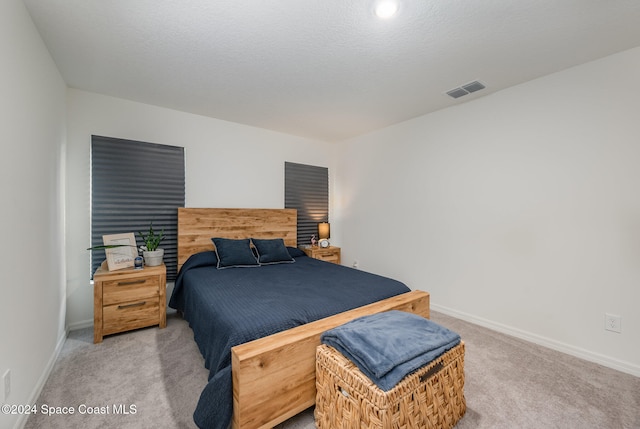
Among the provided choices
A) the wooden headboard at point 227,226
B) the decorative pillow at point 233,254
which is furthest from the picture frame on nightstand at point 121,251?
the decorative pillow at point 233,254

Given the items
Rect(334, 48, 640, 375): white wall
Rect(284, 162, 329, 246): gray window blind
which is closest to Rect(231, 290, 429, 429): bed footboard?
Rect(334, 48, 640, 375): white wall

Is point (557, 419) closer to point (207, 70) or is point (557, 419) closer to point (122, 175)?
point (207, 70)

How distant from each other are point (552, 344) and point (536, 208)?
1.25 m

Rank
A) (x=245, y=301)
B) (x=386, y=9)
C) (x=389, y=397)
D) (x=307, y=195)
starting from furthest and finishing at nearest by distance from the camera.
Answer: (x=307, y=195) < (x=245, y=301) < (x=386, y=9) < (x=389, y=397)

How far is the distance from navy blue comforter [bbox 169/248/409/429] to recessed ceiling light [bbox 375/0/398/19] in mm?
1989

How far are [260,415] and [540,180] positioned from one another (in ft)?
9.87

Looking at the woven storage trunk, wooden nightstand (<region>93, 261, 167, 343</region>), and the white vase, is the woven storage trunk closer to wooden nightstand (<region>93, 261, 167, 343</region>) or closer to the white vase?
wooden nightstand (<region>93, 261, 167, 343</region>)

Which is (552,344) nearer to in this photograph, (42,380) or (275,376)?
(275,376)

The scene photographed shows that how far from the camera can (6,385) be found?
1.37m

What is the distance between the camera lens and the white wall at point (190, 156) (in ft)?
9.19

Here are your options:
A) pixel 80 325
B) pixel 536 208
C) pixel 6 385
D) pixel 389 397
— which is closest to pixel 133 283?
pixel 80 325

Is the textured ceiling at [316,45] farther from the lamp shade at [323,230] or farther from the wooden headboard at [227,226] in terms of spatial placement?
the lamp shade at [323,230]

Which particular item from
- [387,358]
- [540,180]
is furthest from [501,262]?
[387,358]

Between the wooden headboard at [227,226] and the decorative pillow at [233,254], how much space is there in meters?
0.24
